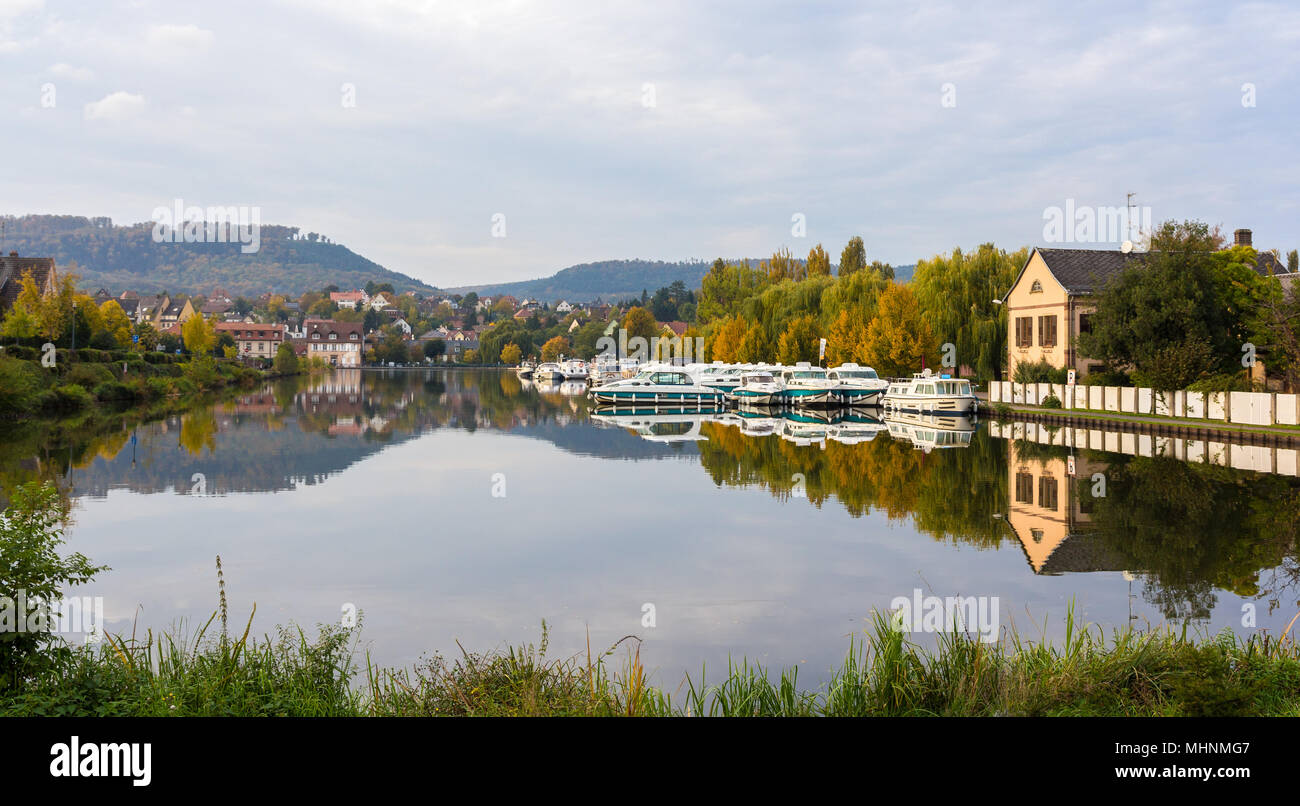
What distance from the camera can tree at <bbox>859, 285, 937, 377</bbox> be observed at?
54125mm

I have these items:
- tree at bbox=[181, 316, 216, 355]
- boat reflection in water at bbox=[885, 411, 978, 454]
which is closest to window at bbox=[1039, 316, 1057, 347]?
boat reflection in water at bbox=[885, 411, 978, 454]

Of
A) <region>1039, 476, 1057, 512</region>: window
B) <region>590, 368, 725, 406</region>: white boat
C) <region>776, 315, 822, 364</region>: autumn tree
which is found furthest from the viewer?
<region>776, 315, 822, 364</region>: autumn tree

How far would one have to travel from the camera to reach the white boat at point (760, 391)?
5503 centimetres

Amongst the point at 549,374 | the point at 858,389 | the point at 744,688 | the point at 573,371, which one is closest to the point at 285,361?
the point at 549,374

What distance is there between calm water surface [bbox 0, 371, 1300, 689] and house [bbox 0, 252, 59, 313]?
35807mm

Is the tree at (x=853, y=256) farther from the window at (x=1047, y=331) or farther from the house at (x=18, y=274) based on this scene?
the house at (x=18, y=274)

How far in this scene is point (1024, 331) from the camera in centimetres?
5050

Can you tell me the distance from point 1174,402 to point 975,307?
19437mm

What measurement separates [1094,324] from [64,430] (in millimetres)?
36887

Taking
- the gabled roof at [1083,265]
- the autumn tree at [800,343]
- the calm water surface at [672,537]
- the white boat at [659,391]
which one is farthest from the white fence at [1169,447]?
the autumn tree at [800,343]

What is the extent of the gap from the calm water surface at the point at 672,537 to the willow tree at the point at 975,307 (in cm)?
2311

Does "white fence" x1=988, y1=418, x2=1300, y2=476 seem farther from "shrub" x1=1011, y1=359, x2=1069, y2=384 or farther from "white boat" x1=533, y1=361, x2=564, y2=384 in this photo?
"white boat" x1=533, y1=361, x2=564, y2=384

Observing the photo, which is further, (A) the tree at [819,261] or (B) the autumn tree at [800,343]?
(A) the tree at [819,261]
